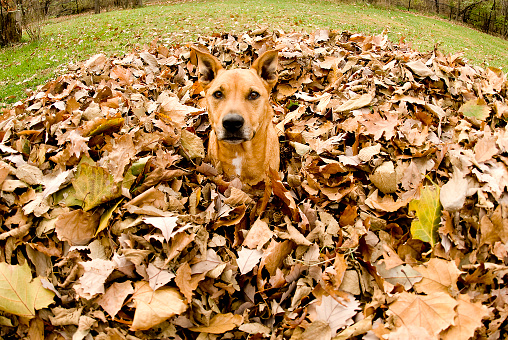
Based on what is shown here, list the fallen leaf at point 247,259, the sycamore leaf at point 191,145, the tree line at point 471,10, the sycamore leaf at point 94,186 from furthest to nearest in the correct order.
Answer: the tree line at point 471,10
the sycamore leaf at point 191,145
the sycamore leaf at point 94,186
the fallen leaf at point 247,259

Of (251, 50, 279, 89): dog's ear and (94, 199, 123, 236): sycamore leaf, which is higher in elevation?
(251, 50, 279, 89): dog's ear

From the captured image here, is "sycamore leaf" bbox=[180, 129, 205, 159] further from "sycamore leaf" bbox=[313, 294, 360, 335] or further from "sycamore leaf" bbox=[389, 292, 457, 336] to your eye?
"sycamore leaf" bbox=[389, 292, 457, 336]

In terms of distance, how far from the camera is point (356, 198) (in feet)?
9.64

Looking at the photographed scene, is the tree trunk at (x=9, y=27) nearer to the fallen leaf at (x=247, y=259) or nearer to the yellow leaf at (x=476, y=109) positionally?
the fallen leaf at (x=247, y=259)

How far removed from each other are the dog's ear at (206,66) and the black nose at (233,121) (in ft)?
3.08

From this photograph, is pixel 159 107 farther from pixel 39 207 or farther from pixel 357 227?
pixel 357 227

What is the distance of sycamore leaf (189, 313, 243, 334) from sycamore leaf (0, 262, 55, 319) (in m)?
1.05

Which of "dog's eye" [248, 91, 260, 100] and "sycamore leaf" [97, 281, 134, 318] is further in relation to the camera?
"dog's eye" [248, 91, 260, 100]

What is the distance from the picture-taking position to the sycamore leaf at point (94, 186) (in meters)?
2.51

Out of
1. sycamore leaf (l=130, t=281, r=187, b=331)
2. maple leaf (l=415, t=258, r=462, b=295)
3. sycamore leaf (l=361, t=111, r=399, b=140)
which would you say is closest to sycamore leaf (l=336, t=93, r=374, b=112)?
sycamore leaf (l=361, t=111, r=399, b=140)

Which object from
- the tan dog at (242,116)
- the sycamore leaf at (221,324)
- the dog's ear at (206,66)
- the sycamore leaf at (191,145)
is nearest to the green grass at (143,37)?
the dog's ear at (206,66)

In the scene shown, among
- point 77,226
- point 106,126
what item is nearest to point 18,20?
point 106,126

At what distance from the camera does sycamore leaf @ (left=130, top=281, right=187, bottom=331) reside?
200 cm

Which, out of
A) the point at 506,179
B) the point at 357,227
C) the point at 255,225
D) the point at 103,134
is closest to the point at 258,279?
the point at 255,225
